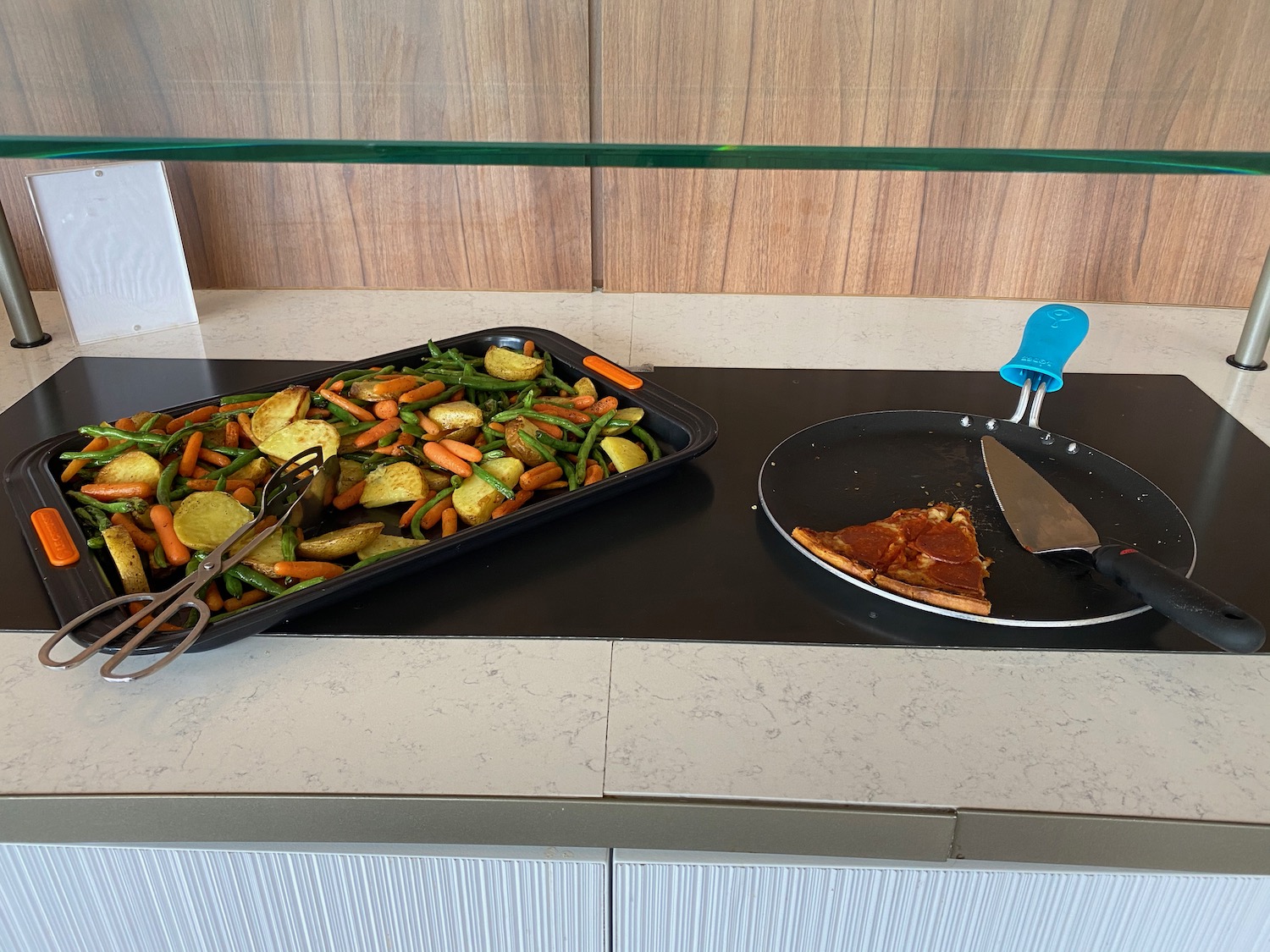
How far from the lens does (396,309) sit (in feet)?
4.25

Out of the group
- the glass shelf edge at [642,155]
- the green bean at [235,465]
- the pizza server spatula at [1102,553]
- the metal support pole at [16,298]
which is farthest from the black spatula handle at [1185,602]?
the metal support pole at [16,298]

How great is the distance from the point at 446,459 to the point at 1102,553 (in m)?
0.55

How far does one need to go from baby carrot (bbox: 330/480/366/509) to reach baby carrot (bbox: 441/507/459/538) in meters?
0.08

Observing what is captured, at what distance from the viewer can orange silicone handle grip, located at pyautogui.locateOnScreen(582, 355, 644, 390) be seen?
94 cm

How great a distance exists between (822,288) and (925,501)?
24.2 inches

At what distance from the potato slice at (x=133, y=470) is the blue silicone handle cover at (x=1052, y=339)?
0.80m

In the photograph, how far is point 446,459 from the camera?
84cm

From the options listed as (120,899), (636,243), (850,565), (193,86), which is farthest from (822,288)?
(120,899)

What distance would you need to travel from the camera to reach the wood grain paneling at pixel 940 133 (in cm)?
77

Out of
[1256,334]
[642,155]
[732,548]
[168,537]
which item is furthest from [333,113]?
[1256,334]

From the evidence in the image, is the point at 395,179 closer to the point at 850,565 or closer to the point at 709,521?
the point at 709,521

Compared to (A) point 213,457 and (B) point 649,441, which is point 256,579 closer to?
(A) point 213,457

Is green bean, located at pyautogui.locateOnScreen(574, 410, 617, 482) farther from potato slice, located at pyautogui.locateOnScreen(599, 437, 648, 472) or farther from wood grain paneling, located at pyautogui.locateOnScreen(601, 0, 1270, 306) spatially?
wood grain paneling, located at pyautogui.locateOnScreen(601, 0, 1270, 306)

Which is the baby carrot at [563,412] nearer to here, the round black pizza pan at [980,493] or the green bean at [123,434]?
the round black pizza pan at [980,493]
